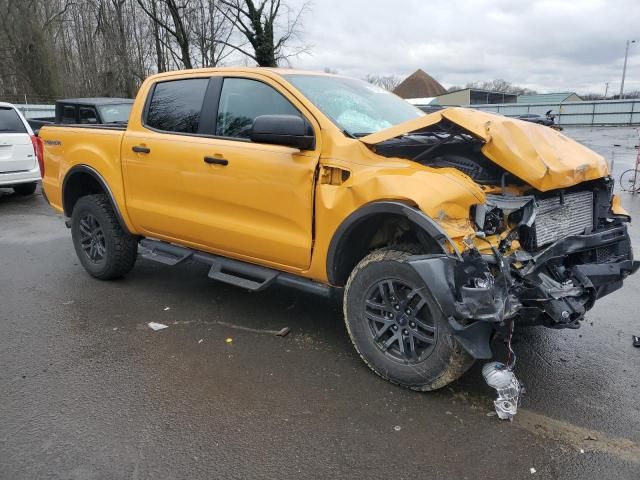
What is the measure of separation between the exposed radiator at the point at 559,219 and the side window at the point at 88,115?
8991mm

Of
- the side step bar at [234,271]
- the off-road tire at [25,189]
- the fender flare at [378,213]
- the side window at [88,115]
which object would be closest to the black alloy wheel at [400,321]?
the fender flare at [378,213]

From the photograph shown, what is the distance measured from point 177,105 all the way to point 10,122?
6745mm

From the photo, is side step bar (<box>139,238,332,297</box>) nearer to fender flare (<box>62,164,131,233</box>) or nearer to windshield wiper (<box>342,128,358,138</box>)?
fender flare (<box>62,164,131,233</box>)

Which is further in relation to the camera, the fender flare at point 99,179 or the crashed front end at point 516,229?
the fender flare at point 99,179

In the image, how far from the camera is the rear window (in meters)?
9.55

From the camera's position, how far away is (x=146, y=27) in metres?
31.0

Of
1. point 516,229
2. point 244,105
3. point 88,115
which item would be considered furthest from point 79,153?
point 88,115

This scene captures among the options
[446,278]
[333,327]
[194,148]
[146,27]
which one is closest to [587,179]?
[446,278]

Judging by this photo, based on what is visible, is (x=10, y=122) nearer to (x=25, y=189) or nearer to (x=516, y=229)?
(x=25, y=189)

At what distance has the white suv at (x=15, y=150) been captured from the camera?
9.39 m

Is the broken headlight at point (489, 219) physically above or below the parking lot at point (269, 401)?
above

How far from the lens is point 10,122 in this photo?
9.65m

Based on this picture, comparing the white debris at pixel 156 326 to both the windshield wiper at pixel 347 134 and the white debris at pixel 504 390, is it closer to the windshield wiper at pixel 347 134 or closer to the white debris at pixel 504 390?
the windshield wiper at pixel 347 134

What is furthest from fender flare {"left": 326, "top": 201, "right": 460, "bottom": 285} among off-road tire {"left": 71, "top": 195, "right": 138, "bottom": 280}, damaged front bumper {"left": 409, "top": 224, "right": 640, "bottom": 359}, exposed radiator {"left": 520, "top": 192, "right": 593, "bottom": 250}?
off-road tire {"left": 71, "top": 195, "right": 138, "bottom": 280}
